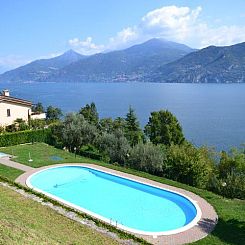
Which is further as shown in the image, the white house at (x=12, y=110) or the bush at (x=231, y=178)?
the white house at (x=12, y=110)

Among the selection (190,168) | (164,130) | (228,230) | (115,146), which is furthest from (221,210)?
(164,130)

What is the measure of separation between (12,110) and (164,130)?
53.6 ft

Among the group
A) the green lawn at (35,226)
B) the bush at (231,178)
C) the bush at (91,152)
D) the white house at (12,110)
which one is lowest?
the bush at (91,152)

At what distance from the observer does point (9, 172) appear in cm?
2252

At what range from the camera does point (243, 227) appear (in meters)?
14.4

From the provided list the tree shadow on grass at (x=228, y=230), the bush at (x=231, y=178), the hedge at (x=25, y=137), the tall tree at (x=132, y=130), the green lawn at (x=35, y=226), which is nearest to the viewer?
the green lawn at (x=35, y=226)

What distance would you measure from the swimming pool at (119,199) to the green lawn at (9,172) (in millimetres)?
1041

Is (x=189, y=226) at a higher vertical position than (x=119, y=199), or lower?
higher

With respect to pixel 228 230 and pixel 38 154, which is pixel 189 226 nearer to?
pixel 228 230

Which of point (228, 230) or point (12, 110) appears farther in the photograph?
point (12, 110)

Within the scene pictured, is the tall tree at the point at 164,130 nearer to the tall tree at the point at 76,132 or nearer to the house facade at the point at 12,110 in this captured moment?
the tall tree at the point at 76,132

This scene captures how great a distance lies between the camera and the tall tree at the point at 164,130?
35.7m

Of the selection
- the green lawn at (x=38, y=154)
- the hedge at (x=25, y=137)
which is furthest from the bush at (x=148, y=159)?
the hedge at (x=25, y=137)

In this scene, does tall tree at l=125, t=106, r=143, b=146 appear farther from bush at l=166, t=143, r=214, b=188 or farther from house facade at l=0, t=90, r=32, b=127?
bush at l=166, t=143, r=214, b=188
